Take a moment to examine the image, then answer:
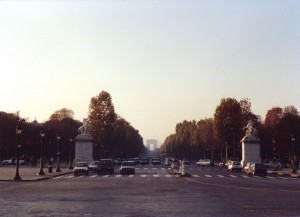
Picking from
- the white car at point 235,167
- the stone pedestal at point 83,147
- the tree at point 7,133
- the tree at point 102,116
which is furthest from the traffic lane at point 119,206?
the tree at point 7,133

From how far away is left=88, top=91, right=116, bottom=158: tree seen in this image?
358ft

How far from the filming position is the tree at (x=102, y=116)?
109 m

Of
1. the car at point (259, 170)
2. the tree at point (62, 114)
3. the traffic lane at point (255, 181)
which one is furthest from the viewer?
the tree at point (62, 114)

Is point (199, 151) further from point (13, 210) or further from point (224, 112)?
point (13, 210)

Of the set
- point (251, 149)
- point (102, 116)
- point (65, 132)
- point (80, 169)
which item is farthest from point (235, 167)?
point (65, 132)

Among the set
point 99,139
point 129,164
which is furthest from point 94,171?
point 99,139

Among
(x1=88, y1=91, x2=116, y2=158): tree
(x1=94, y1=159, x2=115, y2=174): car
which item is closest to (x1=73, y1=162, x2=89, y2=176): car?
(x1=94, y1=159, x2=115, y2=174): car

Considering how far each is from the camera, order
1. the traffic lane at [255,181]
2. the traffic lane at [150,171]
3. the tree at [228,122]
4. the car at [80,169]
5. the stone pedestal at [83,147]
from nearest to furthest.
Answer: the traffic lane at [255,181], the car at [80,169], the traffic lane at [150,171], the stone pedestal at [83,147], the tree at [228,122]

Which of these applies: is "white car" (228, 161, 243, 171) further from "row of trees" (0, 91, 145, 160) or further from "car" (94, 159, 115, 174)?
"row of trees" (0, 91, 145, 160)

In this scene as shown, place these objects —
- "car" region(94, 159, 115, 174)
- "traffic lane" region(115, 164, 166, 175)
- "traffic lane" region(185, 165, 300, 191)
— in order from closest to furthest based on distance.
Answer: "traffic lane" region(185, 165, 300, 191) → "car" region(94, 159, 115, 174) → "traffic lane" region(115, 164, 166, 175)

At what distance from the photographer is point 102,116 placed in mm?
→ 110250

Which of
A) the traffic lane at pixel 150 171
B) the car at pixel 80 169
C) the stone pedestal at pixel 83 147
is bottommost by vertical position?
the traffic lane at pixel 150 171

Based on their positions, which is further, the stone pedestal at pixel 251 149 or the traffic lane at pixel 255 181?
the stone pedestal at pixel 251 149

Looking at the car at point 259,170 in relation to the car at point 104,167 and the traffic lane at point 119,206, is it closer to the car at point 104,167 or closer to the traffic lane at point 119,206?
the car at point 104,167
